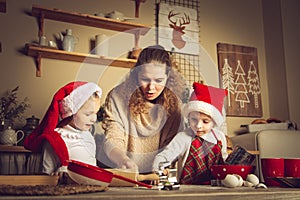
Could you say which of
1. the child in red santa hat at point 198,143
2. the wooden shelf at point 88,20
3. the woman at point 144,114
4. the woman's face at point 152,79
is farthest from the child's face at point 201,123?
the wooden shelf at point 88,20

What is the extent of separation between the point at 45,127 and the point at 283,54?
6.29 ft

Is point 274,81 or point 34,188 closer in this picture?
point 34,188

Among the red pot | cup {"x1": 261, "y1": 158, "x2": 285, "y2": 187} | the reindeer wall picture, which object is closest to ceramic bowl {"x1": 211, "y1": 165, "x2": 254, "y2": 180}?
cup {"x1": 261, "y1": 158, "x2": 285, "y2": 187}

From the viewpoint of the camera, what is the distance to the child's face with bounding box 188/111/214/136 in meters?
1.64

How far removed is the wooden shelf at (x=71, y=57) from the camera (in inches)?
87.3

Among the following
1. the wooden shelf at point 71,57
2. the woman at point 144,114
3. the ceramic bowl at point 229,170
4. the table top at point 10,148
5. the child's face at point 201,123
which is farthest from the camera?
the wooden shelf at point 71,57

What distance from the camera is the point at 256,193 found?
688 mm

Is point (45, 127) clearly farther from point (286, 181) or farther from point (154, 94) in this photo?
point (286, 181)

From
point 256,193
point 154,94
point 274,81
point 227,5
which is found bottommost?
point 256,193

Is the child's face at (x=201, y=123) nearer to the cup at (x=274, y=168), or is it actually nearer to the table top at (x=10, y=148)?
the cup at (x=274, y=168)

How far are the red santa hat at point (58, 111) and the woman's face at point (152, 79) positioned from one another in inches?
10.2

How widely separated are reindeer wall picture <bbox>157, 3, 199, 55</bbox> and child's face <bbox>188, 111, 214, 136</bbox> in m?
1.08

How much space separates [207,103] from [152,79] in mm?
306

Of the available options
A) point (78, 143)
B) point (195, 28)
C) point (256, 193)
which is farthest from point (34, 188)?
point (195, 28)
